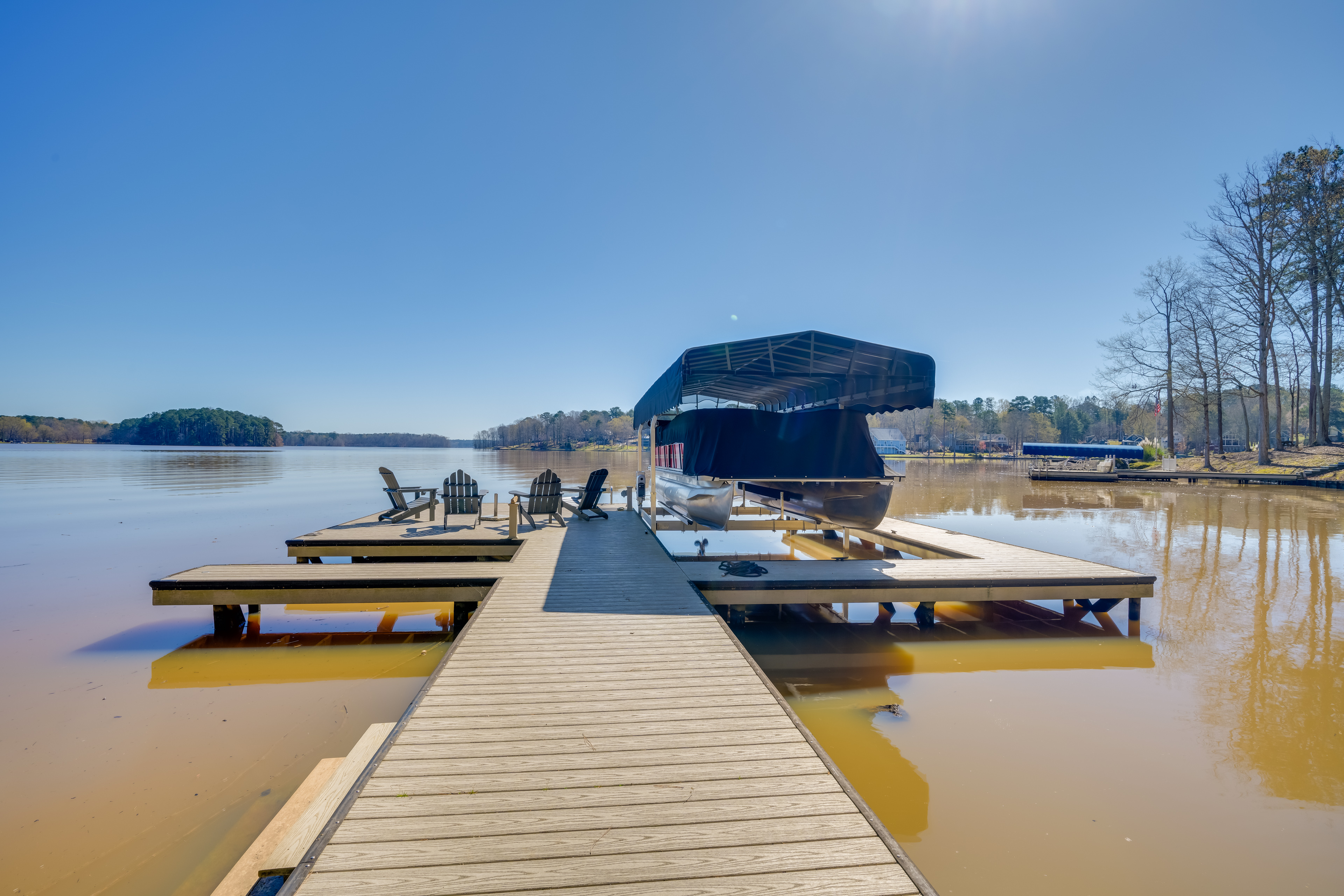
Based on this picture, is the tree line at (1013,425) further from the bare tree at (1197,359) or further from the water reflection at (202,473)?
the water reflection at (202,473)

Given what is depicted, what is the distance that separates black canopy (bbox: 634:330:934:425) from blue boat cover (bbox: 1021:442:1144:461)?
117 ft

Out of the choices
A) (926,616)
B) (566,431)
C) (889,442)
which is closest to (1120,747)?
(926,616)

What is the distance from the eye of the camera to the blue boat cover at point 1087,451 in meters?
37.3

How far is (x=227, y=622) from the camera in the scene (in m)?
6.95

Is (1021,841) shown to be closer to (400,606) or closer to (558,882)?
(558,882)

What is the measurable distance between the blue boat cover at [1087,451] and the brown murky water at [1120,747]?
34.4 m

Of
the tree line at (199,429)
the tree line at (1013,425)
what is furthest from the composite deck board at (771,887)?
the tree line at (199,429)

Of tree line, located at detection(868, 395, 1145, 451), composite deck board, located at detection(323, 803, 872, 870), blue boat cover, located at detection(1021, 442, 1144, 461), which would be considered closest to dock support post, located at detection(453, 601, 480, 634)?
composite deck board, located at detection(323, 803, 872, 870)

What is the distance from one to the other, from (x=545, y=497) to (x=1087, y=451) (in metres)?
45.3

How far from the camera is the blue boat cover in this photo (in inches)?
1470

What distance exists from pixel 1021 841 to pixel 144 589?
10899 mm

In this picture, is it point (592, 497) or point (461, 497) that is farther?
point (592, 497)

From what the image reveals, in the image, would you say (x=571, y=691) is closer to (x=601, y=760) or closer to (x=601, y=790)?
(x=601, y=760)

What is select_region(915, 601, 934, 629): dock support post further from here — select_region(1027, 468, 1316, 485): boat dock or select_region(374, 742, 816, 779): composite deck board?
select_region(1027, 468, 1316, 485): boat dock
